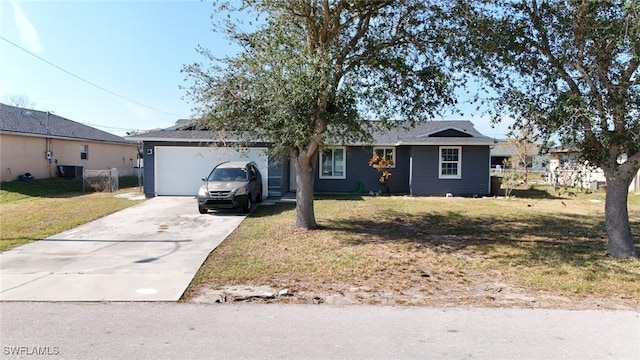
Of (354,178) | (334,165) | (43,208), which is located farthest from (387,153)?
(43,208)

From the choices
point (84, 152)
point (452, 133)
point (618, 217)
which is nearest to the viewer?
point (618, 217)

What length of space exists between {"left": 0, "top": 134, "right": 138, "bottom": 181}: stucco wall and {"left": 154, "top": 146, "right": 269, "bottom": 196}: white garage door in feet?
33.5

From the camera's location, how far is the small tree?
18.8 metres

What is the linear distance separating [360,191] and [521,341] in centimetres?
1541

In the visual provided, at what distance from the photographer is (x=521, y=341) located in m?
3.87

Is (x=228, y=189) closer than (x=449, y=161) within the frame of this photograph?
Yes

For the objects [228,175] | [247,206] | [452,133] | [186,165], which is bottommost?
[247,206]

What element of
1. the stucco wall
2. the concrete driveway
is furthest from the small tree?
the stucco wall

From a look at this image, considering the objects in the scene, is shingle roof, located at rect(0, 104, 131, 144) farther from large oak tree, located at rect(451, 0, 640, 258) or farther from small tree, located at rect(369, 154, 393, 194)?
large oak tree, located at rect(451, 0, 640, 258)

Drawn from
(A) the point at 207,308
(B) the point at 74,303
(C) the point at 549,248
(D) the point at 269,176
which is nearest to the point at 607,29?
(C) the point at 549,248

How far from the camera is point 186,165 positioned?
17219 millimetres

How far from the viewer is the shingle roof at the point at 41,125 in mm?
21672

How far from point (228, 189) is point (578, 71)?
9.91 meters

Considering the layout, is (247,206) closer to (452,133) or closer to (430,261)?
(430,261)
